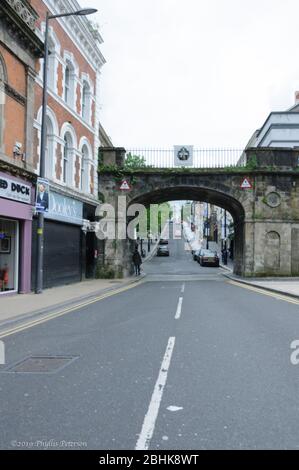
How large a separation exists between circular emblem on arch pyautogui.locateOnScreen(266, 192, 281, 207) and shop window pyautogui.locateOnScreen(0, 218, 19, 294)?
17461mm

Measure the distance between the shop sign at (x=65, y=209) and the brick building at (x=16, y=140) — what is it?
2.05 meters

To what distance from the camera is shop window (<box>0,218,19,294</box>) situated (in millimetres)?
15664

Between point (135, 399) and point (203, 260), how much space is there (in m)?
41.3

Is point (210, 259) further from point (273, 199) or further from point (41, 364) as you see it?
point (41, 364)

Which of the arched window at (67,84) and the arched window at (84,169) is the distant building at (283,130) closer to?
the arched window at (84,169)

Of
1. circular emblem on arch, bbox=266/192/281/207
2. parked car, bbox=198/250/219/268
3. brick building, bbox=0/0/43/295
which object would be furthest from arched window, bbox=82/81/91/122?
parked car, bbox=198/250/219/268

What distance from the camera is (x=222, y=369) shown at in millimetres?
5805

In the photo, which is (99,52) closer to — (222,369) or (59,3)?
(59,3)

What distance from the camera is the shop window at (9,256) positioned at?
15.7 meters

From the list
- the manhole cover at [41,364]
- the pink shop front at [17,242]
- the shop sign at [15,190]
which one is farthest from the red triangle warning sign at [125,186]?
the manhole cover at [41,364]

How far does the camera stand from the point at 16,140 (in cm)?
1573

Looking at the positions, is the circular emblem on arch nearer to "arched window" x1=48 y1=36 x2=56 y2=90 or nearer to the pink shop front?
"arched window" x1=48 y1=36 x2=56 y2=90

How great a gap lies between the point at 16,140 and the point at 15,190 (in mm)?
1945

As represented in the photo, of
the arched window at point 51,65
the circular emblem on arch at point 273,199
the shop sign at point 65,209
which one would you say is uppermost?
the arched window at point 51,65
